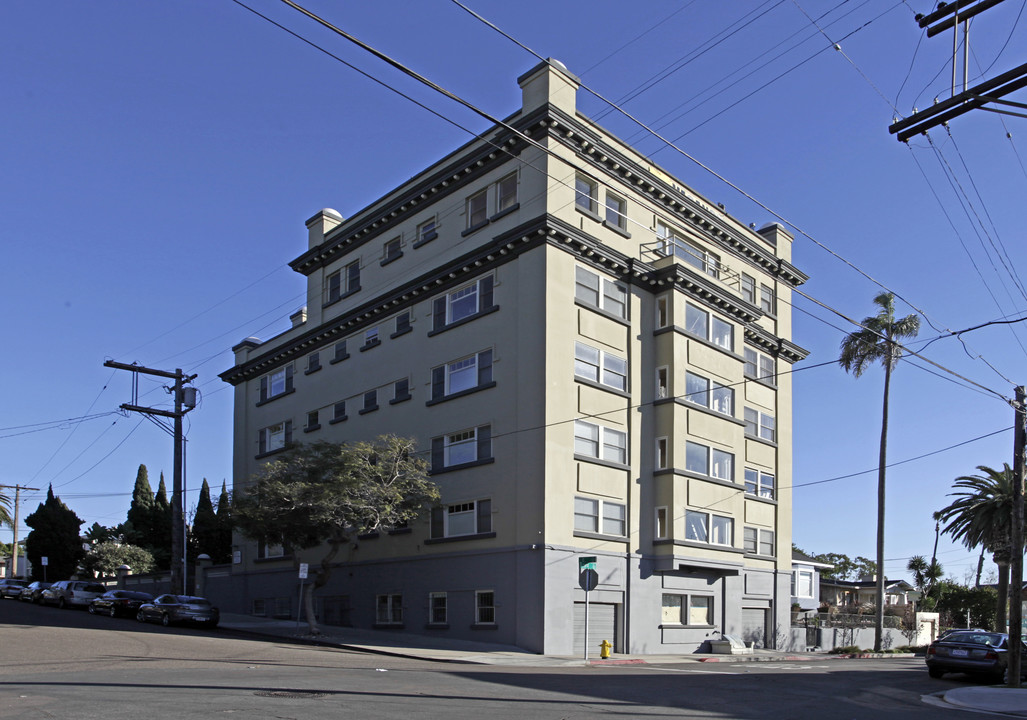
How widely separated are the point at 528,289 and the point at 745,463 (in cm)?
1391

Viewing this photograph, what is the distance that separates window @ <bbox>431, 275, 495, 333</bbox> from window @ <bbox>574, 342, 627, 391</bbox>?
377 cm

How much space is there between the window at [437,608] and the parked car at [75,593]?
1791 centimetres

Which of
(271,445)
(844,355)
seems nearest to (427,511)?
(271,445)

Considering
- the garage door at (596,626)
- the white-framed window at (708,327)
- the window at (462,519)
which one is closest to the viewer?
the garage door at (596,626)

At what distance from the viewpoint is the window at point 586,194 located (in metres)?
33.6

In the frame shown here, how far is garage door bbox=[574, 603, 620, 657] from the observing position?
30.8 m

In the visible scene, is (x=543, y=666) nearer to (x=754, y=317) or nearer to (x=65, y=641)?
(x=65, y=641)

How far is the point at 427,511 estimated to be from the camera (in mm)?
33812

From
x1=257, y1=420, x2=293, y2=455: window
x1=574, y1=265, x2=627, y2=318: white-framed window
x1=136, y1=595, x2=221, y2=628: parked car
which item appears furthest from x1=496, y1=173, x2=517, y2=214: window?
x1=136, y1=595, x2=221, y2=628: parked car

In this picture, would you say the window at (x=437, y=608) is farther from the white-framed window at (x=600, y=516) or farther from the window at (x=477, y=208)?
the window at (x=477, y=208)

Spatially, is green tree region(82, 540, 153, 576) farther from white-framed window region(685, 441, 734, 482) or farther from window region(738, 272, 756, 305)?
window region(738, 272, 756, 305)

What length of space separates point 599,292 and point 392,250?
35.2 ft

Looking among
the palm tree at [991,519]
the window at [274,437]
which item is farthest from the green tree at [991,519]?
the window at [274,437]

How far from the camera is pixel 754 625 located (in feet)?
129
